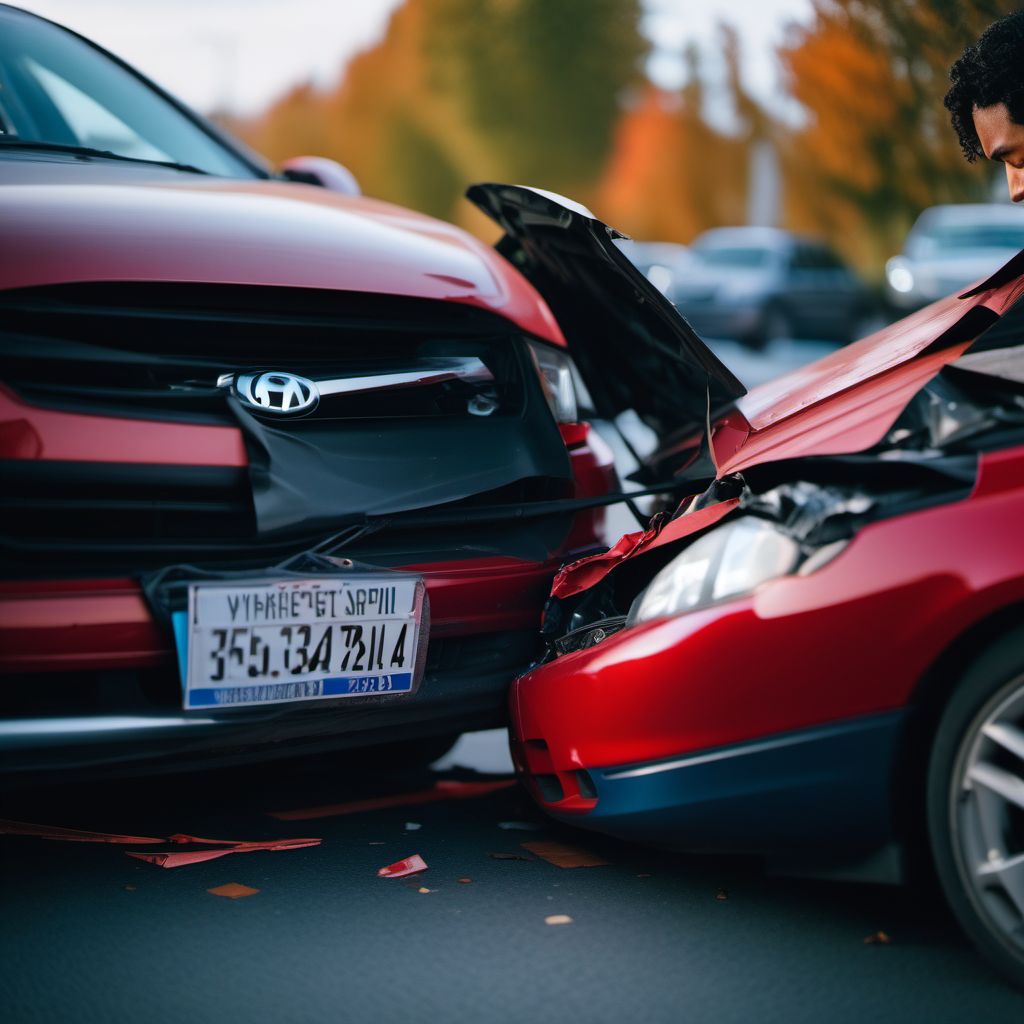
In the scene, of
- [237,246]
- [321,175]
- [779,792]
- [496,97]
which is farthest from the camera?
[496,97]

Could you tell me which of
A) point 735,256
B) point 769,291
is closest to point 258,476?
point 769,291

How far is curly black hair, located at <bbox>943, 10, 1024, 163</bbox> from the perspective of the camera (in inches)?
131

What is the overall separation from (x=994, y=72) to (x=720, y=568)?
1.47m

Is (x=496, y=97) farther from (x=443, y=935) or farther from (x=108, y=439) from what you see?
(x=443, y=935)

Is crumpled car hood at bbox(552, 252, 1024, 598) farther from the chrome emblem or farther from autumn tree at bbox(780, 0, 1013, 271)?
autumn tree at bbox(780, 0, 1013, 271)

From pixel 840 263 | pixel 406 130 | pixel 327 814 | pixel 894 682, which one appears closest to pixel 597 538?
pixel 327 814

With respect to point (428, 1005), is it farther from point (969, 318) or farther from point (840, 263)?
point (840, 263)

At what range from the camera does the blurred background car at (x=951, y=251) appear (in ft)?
65.2

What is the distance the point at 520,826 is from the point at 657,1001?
97cm

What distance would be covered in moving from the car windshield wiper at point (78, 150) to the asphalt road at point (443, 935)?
175 centimetres

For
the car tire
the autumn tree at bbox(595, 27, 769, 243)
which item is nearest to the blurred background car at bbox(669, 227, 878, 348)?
the autumn tree at bbox(595, 27, 769, 243)

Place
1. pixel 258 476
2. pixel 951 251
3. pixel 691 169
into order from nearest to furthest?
pixel 258 476, pixel 951 251, pixel 691 169

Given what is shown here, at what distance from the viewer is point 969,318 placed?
3.17 m

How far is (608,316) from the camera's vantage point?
3.96 m
